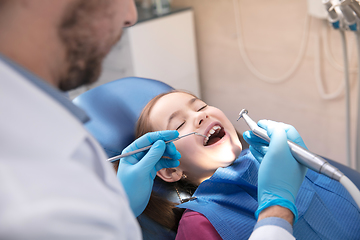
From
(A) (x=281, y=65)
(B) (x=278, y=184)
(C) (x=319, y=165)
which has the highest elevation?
(C) (x=319, y=165)

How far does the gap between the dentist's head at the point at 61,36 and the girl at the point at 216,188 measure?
55 cm

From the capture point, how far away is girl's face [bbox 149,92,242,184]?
1109mm

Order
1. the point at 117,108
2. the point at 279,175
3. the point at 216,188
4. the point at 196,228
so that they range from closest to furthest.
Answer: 1. the point at 279,175
2. the point at 196,228
3. the point at 216,188
4. the point at 117,108

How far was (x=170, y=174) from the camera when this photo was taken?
1.20m

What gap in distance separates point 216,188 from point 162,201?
0.74ft

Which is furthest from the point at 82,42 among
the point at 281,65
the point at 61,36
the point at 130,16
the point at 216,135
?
the point at 281,65

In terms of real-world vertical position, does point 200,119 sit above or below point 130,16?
below

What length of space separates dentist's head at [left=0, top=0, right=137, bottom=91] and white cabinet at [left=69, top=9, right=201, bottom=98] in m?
1.56

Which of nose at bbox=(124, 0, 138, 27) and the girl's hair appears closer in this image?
nose at bbox=(124, 0, 138, 27)

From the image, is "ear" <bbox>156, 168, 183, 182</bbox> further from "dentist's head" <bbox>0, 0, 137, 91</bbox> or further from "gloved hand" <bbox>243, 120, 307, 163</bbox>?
"dentist's head" <bbox>0, 0, 137, 91</bbox>

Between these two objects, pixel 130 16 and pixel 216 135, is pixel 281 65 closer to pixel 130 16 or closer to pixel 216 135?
pixel 216 135

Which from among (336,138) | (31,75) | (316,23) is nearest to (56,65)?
(31,75)

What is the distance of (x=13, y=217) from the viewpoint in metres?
0.41

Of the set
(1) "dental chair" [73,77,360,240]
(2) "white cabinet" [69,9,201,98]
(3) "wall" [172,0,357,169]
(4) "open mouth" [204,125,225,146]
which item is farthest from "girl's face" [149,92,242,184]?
Answer: (2) "white cabinet" [69,9,201,98]
